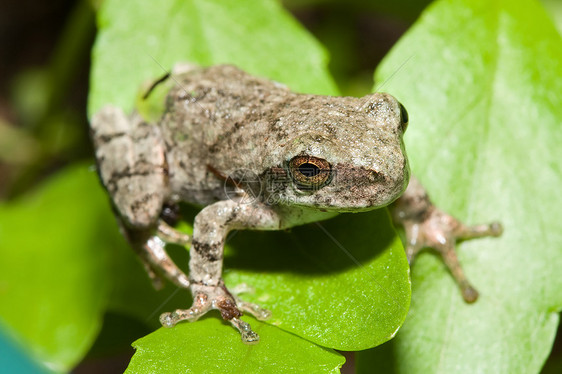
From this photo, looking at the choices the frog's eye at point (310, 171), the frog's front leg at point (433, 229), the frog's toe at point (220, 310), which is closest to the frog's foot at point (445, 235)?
the frog's front leg at point (433, 229)

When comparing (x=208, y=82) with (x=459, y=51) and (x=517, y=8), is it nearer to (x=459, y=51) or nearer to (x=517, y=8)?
(x=459, y=51)

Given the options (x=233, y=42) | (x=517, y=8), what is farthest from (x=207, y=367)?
(x=517, y=8)

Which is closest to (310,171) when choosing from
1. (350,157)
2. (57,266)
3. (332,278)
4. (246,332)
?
(350,157)

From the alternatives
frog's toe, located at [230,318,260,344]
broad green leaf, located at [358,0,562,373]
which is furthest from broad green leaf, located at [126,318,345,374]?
broad green leaf, located at [358,0,562,373]

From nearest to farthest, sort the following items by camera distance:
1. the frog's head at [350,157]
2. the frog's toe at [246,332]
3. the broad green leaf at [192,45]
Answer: the frog's toe at [246,332]
the frog's head at [350,157]
the broad green leaf at [192,45]

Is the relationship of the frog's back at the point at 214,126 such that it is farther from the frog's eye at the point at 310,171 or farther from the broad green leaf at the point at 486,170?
the broad green leaf at the point at 486,170

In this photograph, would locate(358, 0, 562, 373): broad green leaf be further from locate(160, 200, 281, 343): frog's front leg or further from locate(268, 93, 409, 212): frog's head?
locate(160, 200, 281, 343): frog's front leg
